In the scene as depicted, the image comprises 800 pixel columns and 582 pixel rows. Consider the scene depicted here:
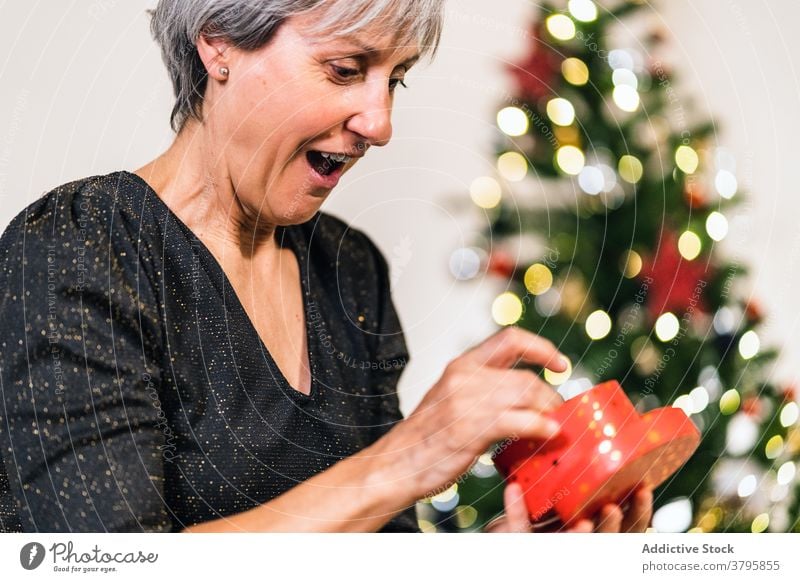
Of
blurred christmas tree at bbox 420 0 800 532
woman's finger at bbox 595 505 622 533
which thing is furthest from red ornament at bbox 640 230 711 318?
woman's finger at bbox 595 505 622 533

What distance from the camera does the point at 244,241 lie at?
71 cm

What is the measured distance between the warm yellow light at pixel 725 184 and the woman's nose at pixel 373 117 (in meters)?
0.37

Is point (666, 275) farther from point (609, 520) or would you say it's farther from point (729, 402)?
point (609, 520)

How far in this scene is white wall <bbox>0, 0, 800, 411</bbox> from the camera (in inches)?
29.7

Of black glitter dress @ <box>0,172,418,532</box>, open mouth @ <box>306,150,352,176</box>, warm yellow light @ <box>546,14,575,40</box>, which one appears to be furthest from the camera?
warm yellow light @ <box>546,14,575,40</box>

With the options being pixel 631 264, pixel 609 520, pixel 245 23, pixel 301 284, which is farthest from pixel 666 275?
pixel 245 23

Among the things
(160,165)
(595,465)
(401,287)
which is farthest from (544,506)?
(160,165)

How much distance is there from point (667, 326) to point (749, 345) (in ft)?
0.32

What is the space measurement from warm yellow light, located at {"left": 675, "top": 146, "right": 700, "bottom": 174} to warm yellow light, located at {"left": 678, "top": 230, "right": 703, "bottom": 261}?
0.06 metres

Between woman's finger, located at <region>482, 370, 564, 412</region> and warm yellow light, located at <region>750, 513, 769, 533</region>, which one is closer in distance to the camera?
woman's finger, located at <region>482, 370, 564, 412</region>

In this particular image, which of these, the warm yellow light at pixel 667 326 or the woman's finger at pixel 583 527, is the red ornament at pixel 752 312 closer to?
the warm yellow light at pixel 667 326

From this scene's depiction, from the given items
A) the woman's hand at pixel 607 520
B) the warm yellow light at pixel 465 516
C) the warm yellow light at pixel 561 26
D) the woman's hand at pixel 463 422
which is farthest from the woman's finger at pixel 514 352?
the warm yellow light at pixel 561 26

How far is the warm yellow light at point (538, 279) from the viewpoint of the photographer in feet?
2.72

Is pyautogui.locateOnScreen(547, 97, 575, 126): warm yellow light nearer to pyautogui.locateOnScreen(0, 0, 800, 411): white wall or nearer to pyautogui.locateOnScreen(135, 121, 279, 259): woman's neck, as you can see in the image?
pyautogui.locateOnScreen(0, 0, 800, 411): white wall
